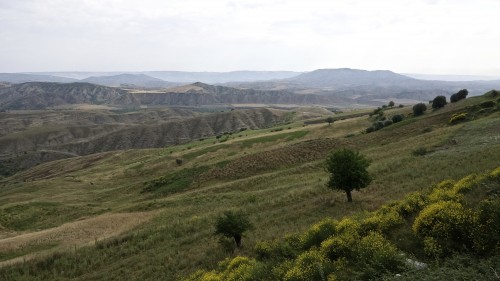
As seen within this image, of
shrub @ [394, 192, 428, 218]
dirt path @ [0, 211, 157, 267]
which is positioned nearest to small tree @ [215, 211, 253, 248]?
shrub @ [394, 192, 428, 218]

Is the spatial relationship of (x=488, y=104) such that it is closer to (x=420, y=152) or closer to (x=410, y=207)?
(x=420, y=152)

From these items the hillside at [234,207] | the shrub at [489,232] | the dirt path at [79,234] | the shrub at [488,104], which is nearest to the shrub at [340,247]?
the hillside at [234,207]

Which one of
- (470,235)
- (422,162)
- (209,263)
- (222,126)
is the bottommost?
(222,126)

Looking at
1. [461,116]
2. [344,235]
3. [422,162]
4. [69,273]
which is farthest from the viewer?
[461,116]

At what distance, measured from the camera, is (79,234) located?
1316 inches

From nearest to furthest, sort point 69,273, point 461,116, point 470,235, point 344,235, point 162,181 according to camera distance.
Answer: point 470,235
point 344,235
point 69,273
point 461,116
point 162,181

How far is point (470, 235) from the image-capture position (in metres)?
11.1

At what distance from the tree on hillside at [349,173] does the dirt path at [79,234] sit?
18.9 meters

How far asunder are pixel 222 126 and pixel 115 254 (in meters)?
167

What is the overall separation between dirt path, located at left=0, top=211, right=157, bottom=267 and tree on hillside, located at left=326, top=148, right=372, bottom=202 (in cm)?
1894

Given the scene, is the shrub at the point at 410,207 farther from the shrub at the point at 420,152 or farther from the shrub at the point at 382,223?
the shrub at the point at 420,152

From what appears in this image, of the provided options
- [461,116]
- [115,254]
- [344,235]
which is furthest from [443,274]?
[461,116]

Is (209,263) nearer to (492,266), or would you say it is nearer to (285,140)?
(492,266)

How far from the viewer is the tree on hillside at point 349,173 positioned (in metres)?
25.0
